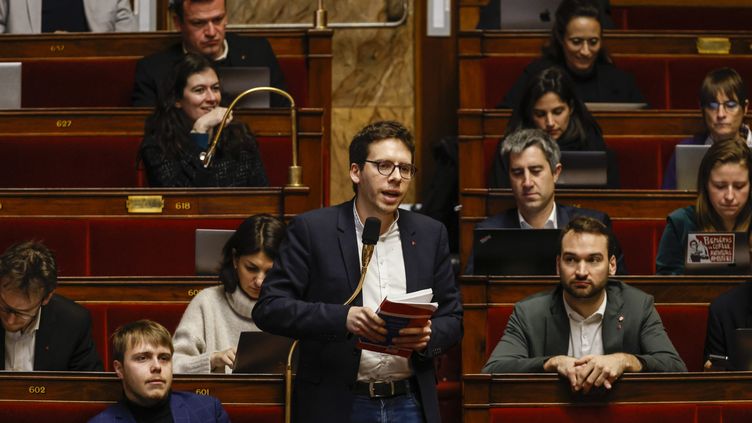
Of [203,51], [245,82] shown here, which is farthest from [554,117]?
[203,51]

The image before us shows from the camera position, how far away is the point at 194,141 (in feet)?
11.8

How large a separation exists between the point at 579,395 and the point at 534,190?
2.78 feet

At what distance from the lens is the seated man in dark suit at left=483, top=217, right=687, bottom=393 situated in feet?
9.02

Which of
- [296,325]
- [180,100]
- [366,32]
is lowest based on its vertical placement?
[296,325]

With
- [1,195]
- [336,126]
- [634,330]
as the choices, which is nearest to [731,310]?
[634,330]

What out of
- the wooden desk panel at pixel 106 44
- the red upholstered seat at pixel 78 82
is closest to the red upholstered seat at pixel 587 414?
the wooden desk panel at pixel 106 44

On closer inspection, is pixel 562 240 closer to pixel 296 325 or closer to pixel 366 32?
pixel 296 325

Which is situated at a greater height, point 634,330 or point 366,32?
point 366,32

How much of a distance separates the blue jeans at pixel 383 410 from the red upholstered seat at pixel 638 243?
4.67 feet

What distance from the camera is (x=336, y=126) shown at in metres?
4.81

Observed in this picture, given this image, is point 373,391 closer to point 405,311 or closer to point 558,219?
point 405,311

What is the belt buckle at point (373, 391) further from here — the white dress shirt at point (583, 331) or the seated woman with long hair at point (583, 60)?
the seated woman with long hair at point (583, 60)

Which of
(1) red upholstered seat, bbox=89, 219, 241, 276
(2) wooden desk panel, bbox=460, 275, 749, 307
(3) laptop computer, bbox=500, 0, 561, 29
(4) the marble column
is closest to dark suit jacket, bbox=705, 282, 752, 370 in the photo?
(2) wooden desk panel, bbox=460, 275, 749, 307

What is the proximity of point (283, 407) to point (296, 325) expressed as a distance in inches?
15.6
